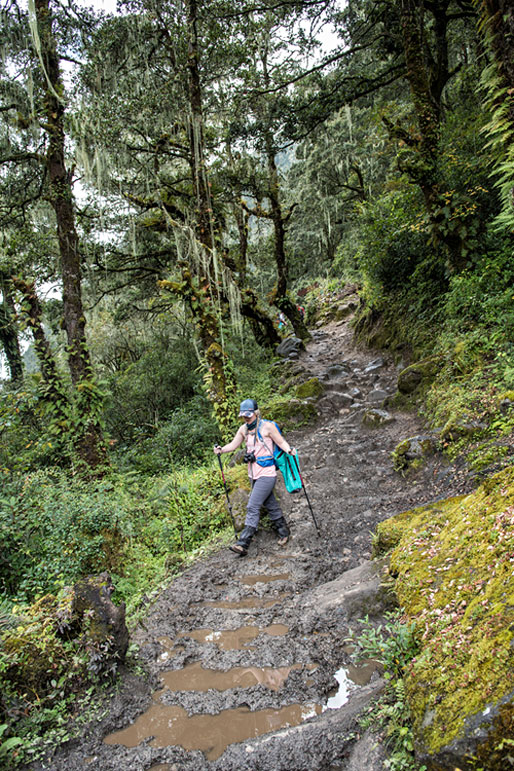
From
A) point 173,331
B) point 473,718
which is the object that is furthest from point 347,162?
point 473,718

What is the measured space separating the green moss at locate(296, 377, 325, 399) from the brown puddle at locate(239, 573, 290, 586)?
648 centimetres

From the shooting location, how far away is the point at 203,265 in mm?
9602

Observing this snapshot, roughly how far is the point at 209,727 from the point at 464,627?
1672mm

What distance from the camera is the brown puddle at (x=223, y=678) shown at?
2846mm

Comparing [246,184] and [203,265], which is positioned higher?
[246,184]

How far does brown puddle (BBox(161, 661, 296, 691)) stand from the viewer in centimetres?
285

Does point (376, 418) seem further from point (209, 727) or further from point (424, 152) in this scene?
point (209, 727)

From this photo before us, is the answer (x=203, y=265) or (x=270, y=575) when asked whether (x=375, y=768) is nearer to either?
(x=270, y=575)

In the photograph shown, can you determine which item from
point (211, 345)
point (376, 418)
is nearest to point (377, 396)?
point (376, 418)

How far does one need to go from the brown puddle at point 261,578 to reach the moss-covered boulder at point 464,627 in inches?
65.0

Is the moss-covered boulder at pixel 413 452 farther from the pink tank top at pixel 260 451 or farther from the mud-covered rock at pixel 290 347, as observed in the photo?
the mud-covered rock at pixel 290 347

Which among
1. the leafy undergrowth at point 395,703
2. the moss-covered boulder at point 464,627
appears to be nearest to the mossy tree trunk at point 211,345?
the moss-covered boulder at point 464,627

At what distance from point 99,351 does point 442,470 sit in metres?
18.7

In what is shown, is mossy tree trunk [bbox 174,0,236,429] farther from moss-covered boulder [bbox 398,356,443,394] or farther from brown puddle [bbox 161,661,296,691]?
brown puddle [bbox 161,661,296,691]
